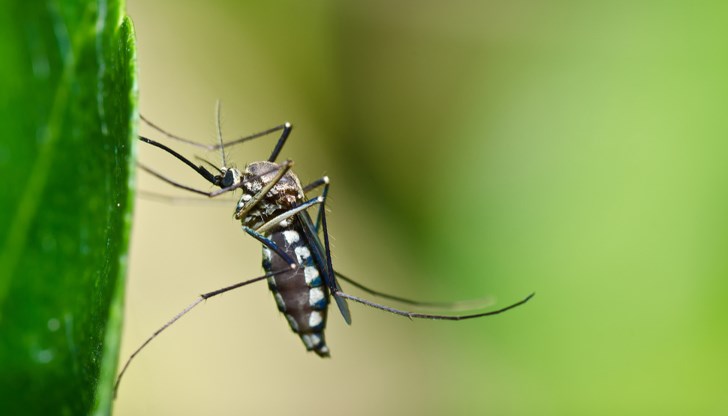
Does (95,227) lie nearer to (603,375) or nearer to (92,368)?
(92,368)

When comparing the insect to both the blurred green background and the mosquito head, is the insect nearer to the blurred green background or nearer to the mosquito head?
the mosquito head

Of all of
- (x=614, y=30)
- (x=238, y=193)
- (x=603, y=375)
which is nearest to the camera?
(x=238, y=193)

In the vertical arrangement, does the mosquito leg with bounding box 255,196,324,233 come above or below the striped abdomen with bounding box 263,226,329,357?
above

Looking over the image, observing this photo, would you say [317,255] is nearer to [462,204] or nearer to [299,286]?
[299,286]

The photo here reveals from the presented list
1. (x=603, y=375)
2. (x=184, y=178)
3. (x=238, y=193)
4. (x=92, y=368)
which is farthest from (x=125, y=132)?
(x=184, y=178)

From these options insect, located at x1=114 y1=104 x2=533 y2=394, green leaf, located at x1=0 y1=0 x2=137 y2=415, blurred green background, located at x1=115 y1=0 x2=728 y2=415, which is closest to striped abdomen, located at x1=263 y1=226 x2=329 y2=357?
insect, located at x1=114 y1=104 x2=533 y2=394

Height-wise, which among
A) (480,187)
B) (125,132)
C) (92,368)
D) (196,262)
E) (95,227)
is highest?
(125,132)
